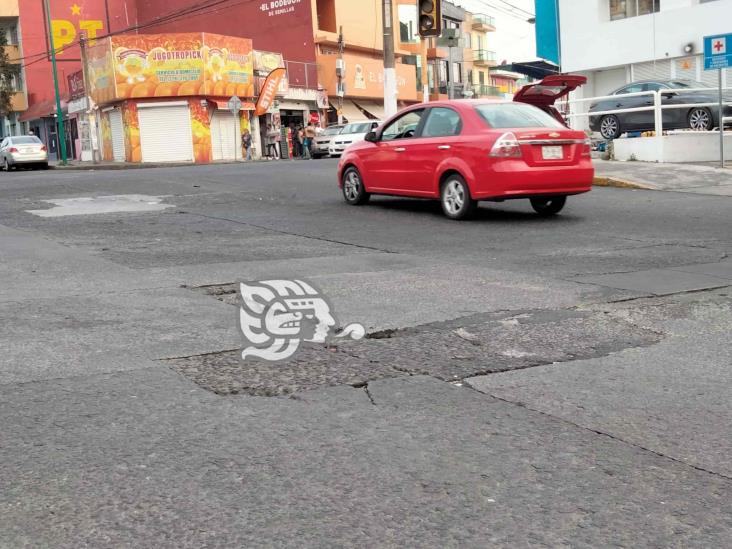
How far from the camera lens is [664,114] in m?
21.1

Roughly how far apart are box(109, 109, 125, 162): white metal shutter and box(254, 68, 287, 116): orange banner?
23.1 ft

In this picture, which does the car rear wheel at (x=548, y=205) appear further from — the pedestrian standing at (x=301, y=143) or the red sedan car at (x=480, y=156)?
the pedestrian standing at (x=301, y=143)

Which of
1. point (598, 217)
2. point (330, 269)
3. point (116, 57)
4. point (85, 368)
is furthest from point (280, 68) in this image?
point (85, 368)

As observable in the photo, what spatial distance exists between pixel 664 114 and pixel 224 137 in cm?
2864

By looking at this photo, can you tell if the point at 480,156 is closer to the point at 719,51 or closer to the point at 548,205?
the point at 548,205

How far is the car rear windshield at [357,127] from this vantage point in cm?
3669

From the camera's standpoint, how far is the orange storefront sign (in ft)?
142

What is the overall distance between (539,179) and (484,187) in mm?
740

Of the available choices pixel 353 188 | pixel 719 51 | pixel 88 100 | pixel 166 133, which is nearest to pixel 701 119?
pixel 719 51

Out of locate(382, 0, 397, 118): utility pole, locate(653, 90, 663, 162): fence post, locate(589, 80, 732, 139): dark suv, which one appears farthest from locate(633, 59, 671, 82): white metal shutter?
locate(382, 0, 397, 118): utility pole

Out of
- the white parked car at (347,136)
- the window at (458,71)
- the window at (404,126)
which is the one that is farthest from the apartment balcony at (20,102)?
the window at (404,126)

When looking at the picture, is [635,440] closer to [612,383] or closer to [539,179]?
[612,383]

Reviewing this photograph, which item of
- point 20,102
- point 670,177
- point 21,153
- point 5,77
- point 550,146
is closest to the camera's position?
point 550,146

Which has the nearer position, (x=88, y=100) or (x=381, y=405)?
(x=381, y=405)
